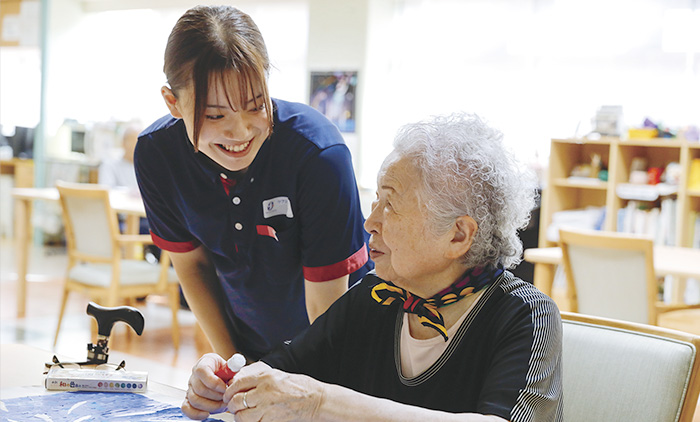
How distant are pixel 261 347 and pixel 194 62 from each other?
703 mm

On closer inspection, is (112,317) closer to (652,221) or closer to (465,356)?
(465,356)

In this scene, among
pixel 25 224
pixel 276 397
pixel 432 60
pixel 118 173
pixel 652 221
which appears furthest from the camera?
pixel 432 60

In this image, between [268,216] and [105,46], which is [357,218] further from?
[105,46]

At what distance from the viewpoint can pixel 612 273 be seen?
120 inches

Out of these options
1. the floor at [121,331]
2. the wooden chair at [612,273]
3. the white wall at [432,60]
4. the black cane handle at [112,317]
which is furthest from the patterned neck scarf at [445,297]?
the white wall at [432,60]

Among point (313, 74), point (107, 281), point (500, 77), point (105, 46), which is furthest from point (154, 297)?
point (105, 46)

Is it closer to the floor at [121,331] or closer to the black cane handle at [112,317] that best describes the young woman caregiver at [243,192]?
the black cane handle at [112,317]

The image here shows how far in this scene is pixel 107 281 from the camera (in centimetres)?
416

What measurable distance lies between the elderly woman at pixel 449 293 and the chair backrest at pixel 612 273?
1.84 meters

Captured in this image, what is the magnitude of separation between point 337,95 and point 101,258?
3294 mm

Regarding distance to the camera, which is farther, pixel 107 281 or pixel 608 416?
pixel 107 281

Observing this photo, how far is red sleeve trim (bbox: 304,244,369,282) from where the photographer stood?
1.53 m

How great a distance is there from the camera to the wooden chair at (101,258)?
4.15m

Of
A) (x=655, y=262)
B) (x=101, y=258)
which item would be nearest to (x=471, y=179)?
(x=655, y=262)
